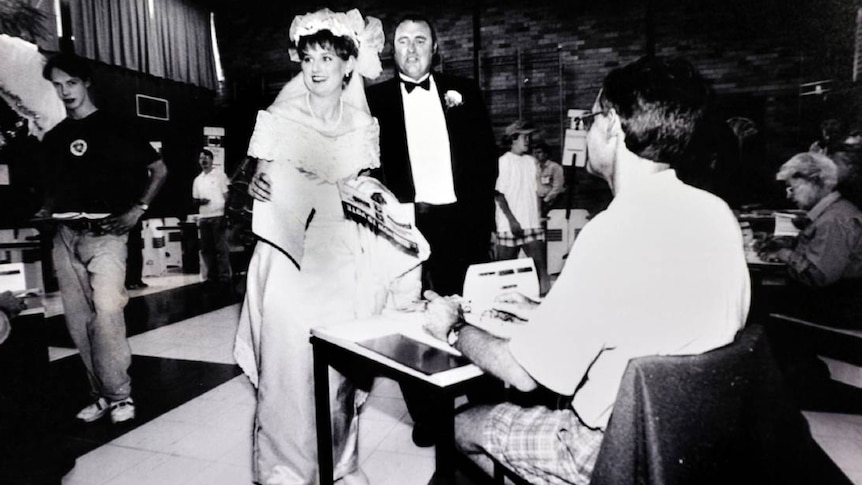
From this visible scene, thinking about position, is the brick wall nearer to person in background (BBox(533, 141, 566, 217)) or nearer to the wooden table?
person in background (BBox(533, 141, 566, 217))

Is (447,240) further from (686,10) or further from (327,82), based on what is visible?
(686,10)

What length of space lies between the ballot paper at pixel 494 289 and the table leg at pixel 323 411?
1.47 feet

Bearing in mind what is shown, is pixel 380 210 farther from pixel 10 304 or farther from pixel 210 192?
pixel 210 192

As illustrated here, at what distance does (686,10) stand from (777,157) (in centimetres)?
225

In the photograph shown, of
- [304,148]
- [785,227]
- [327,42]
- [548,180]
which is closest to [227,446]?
[304,148]

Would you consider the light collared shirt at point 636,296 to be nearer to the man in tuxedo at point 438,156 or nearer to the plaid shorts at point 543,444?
the plaid shorts at point 543,444

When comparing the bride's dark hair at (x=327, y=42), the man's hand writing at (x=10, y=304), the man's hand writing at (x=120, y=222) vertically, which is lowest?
the man's hand writing at (x=10, y=304)

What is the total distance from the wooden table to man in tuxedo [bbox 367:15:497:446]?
0.91 metres

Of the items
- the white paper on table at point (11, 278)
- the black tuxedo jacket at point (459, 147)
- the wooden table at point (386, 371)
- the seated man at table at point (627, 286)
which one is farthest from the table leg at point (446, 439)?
the white paper on table at point (11, 278)

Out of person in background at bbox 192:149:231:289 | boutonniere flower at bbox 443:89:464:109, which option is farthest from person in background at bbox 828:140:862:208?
person in background at bbox 192:149:231:289

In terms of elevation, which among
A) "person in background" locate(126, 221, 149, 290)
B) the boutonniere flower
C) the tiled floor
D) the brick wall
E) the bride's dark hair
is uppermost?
the brick wall

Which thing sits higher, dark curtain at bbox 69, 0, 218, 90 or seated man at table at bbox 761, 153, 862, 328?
dark curtain at bbox 69, 0, 218, 90

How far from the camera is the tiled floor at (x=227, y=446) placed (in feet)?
7.39

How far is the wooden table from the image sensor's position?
3.99ft
